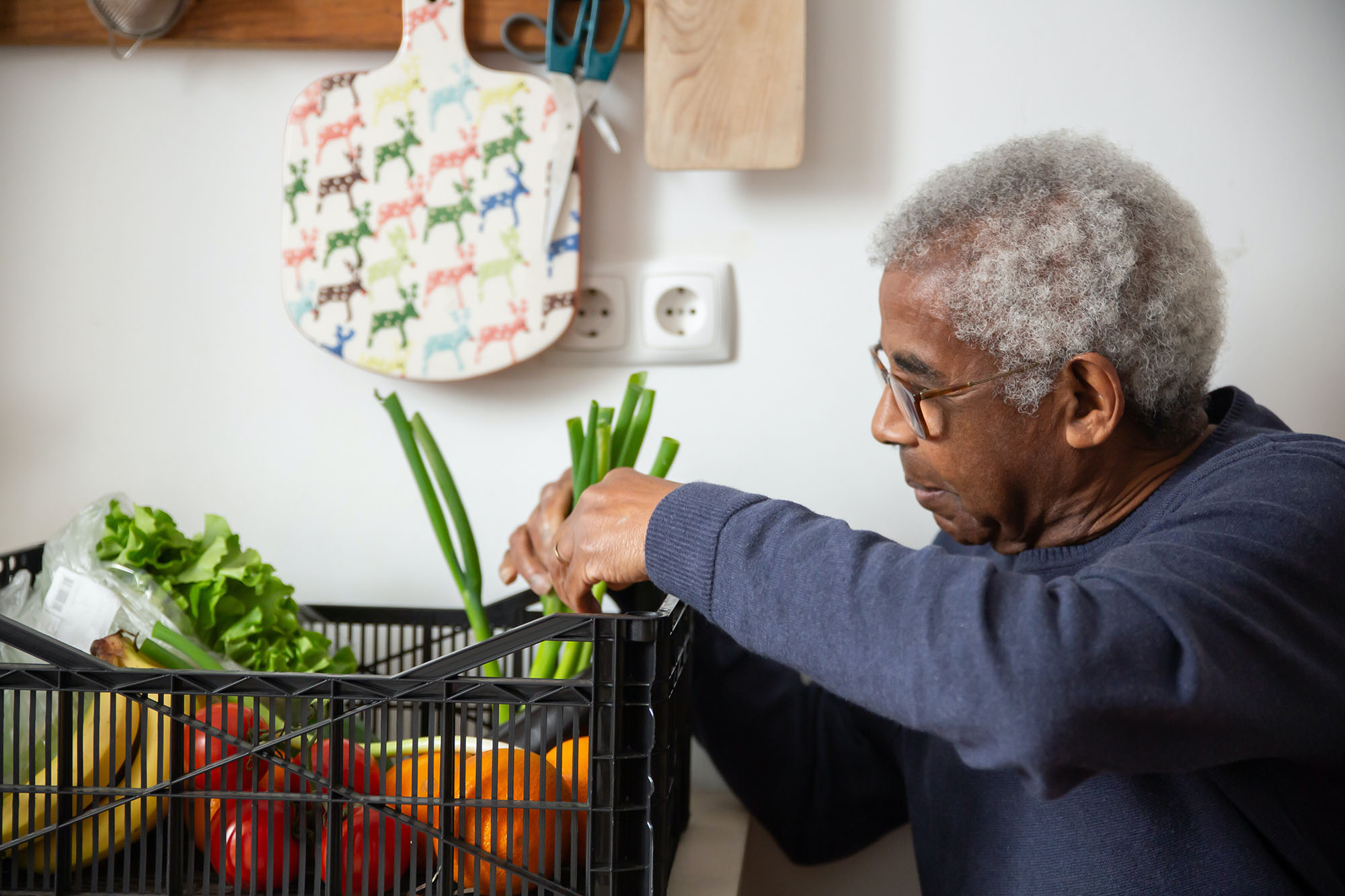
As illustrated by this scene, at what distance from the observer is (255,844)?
605mm

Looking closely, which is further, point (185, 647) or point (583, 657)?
point (583, 657)

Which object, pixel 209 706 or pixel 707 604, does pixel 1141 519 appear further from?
pixel 209 706

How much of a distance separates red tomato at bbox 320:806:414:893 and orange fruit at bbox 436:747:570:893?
0.04 meters

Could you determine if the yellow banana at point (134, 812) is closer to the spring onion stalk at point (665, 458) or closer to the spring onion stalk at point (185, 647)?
the spring onion stalk at point (185, 647)

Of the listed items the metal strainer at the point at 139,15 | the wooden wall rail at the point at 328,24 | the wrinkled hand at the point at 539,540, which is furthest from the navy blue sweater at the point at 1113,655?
the metal strainer at the point at 139,15

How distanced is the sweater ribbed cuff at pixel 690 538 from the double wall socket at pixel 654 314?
39cm

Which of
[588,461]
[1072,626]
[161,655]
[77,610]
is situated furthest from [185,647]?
[1072,626]

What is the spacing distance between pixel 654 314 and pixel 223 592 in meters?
0.48

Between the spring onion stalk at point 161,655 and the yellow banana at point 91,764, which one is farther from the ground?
the spring onion stalk at point 161,655

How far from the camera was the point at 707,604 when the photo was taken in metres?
0.62

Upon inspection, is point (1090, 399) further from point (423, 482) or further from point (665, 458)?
point (423, 482)

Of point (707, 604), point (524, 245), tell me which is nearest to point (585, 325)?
point (524, 245)

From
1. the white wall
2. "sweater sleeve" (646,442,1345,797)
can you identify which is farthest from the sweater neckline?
the white wall

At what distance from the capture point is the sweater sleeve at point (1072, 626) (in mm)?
520
